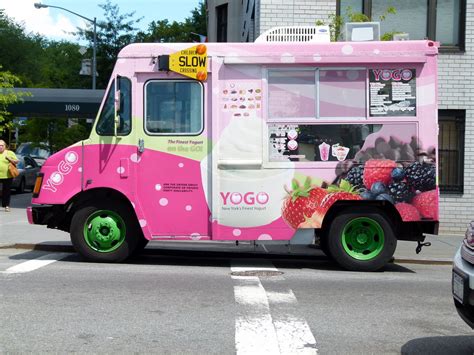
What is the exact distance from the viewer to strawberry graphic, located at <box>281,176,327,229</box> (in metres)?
8.66

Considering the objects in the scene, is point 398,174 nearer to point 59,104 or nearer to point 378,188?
point 378,188

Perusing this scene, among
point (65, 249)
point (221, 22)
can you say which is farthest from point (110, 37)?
point (65, 249)

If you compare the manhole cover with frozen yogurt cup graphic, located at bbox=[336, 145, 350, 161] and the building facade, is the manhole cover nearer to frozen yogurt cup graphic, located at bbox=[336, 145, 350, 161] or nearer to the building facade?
frozen yogurt cup graphic, located at bbox=[336, 145, 350, 161]

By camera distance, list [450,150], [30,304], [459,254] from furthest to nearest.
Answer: [450,150] < [30,304] < [459,254]

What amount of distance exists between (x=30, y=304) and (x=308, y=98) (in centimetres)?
455

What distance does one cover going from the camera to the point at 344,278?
845cm

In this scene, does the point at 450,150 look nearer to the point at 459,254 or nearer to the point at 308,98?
the point at 308,98

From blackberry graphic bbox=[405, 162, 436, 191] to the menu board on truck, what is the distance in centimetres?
73

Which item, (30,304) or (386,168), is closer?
(30,304)

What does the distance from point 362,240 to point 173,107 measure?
331 centimetres

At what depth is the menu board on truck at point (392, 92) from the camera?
28.3 ft

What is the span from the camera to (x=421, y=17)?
14977mm

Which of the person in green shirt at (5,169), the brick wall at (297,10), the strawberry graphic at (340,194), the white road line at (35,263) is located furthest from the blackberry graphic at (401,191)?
the person in green shirt at (5,169)

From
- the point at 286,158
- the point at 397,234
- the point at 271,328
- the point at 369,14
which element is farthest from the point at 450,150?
the point at 271,328
